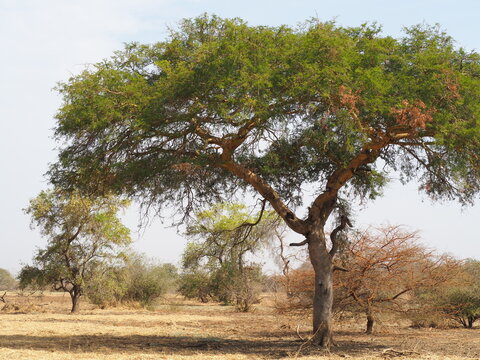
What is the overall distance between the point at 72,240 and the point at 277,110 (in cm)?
2133

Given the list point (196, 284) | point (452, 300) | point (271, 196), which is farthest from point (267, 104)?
point (196, 284)

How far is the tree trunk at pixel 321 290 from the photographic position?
13.6m

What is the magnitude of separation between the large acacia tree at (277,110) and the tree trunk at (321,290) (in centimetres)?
3

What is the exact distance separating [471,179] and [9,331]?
596 inches

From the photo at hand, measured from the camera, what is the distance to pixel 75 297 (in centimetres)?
3112

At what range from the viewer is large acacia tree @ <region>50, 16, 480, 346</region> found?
12.2m

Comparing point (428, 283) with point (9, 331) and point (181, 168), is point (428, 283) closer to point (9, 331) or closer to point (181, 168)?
point (181, 168)

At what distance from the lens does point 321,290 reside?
13867 mm

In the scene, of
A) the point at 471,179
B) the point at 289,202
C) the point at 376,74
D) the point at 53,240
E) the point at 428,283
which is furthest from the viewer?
the point at 53,240

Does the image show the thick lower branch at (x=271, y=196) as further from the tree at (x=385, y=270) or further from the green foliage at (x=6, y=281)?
the green foliage at (x=6, y=281)

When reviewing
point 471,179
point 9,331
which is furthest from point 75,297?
point 471,179

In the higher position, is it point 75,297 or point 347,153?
point 347,153

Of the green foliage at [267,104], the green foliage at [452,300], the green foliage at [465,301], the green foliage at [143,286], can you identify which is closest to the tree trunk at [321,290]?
the green foliage at [267,104]

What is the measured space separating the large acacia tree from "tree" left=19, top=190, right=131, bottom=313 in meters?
16.2
